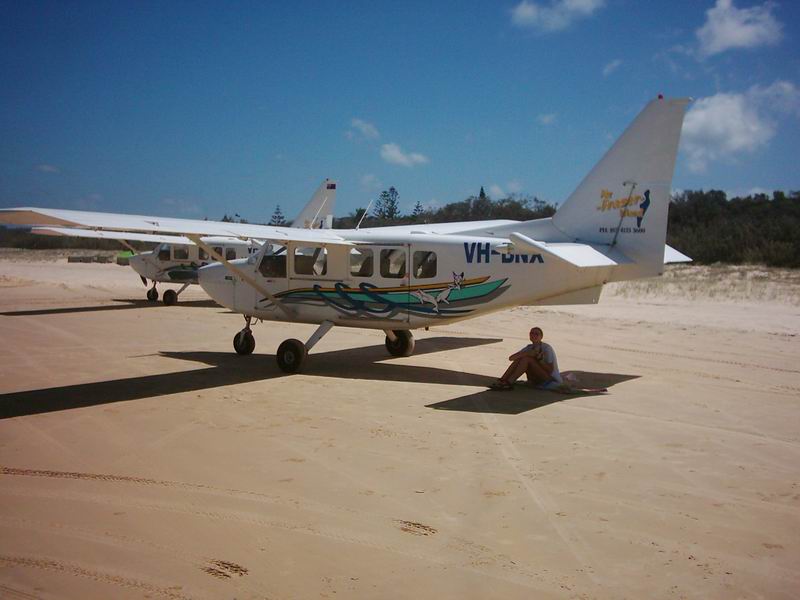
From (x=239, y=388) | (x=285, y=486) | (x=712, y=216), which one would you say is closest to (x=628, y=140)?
(x=239, y=388)

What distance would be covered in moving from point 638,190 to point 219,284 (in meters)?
7.65

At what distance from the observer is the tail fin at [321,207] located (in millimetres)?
26516

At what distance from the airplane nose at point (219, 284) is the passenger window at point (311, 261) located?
1.51 m

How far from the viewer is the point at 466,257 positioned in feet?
35.0

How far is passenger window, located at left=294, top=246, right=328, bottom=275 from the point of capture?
466 inches

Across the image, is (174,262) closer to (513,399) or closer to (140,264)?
(140,264)

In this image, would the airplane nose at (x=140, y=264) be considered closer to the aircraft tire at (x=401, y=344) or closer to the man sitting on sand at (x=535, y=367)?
the aircraft tire at (x=401, y=344)

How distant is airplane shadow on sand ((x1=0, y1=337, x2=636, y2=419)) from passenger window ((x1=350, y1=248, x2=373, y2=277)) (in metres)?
1.66

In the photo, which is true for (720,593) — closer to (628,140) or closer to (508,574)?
(508,574)

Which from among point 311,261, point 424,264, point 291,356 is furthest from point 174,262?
point 424,264

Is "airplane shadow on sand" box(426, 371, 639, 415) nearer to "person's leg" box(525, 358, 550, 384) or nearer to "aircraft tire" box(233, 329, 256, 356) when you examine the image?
"person's leg" box(525, 358, 550, 384)

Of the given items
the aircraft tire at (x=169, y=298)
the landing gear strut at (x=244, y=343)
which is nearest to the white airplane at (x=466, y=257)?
the landing gear strut at (x=244, y=343)

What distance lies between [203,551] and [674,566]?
10.1 ft

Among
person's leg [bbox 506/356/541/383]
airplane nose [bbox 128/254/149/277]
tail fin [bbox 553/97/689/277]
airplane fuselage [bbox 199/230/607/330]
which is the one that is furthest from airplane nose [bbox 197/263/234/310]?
airplane nose [bbox 128/254/149/277]
